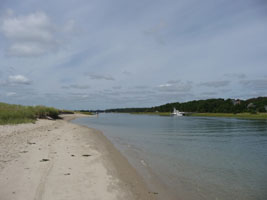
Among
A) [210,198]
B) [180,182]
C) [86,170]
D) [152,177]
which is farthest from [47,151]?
[210,198]

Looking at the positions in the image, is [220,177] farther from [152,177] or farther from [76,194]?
[76,194]

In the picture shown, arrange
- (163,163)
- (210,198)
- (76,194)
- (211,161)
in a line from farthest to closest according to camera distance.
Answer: (211,161)
(163,163)
(210,198)
(76,194)

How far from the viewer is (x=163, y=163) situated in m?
13.0

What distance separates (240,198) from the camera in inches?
316

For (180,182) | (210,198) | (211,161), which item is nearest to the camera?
(210,198)

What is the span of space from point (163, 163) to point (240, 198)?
5.45 metres

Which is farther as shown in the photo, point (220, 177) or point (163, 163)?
point (163, 163)

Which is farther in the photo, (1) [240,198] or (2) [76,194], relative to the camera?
(1) [240,198]

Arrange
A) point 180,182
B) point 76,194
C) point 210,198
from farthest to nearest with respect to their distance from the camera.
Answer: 1. point 180,182
2. point 210,198
3. point 76,194

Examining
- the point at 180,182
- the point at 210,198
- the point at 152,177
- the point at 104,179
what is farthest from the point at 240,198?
the point at 104,179

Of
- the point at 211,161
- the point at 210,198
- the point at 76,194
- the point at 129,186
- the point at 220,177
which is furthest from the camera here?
the point at 211,161

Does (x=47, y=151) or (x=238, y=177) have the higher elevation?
(x=47, y=151)

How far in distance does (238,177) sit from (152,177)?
14.3 ft

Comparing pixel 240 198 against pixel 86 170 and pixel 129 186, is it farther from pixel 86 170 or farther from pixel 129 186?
pixel 86 170
